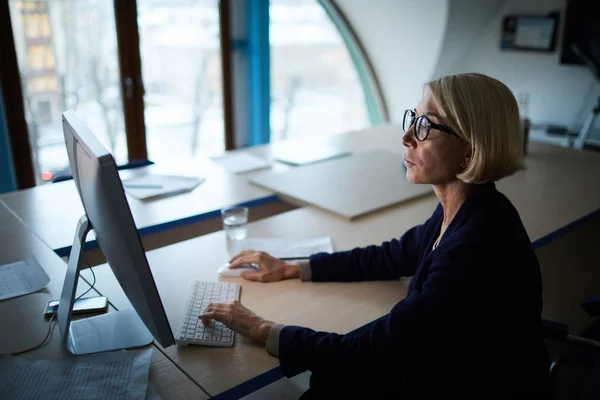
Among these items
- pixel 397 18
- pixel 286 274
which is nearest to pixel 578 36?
pixel 397 18

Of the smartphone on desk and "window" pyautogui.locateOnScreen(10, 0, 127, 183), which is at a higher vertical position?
"window" pyautogui.locateOnScreen(10, 0, 127, 183)

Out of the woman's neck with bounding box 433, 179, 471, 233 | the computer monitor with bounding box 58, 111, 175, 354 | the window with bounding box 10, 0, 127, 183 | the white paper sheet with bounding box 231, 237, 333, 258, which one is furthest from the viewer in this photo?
the window with bounding box 10, 0, 127, 183

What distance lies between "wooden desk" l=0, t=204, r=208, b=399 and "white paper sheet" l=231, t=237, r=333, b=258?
1.64 feet

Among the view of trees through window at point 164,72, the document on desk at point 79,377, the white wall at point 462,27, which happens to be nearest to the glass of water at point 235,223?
the document on desk at point 79,377

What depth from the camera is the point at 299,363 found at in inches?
50.2

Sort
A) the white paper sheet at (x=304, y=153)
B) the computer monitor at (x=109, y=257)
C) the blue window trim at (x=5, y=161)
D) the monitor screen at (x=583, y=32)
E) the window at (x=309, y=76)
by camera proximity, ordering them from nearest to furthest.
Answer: the computer monitor at (x=109, y=257) < the white paper sheet at (x=304, y=153) < the blue window trim at (x=5, y=161) < the monitor screen at (x=583, y=32) < the window at (x=309, y=76)

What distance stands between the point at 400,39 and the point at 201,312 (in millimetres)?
4340

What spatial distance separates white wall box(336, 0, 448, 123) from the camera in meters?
4.87

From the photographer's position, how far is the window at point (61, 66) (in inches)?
156

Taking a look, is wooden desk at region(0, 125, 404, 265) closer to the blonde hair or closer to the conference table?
the conference table

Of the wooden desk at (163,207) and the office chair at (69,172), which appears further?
the office chair at (69,172)

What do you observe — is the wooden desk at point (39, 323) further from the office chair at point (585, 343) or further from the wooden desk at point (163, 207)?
the office chair at point (585, 343)

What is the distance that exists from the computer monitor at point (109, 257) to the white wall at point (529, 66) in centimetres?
416

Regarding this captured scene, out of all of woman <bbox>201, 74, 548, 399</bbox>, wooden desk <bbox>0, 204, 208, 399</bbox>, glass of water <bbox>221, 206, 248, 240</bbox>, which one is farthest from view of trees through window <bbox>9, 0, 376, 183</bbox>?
woman <bbox>201, 74, 548, 399</bbox>
